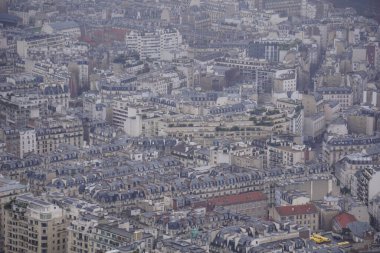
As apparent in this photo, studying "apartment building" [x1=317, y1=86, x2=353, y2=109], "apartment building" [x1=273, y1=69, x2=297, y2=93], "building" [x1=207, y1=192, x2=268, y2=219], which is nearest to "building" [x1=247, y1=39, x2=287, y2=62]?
"apartment building" [x1=273, y1=69, x2=297, y2=93]

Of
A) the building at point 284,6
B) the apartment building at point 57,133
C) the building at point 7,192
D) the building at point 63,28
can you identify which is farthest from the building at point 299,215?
the building at point 284,6

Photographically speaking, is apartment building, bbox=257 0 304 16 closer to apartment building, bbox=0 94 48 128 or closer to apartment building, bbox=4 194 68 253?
apartment building, bbox=0 94 48 128

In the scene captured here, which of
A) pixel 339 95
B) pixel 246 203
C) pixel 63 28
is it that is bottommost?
pixel 246 203

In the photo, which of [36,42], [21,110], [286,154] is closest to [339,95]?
[286,154]

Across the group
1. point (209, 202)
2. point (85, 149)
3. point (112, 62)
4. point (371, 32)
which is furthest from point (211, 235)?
point (371, 32)

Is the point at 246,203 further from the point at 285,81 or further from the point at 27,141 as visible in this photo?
the point at 285,81

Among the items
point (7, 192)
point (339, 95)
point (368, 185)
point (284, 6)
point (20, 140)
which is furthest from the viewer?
point (284, 6)
